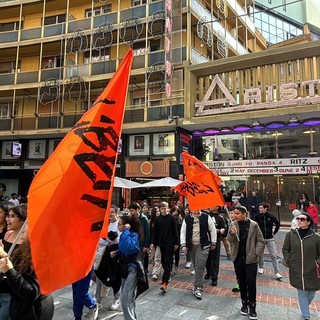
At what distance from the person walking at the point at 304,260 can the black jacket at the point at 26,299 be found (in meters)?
3.77

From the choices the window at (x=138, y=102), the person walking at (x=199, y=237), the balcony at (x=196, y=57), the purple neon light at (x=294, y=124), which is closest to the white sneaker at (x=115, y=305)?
the person walking at (x=199, y=237)

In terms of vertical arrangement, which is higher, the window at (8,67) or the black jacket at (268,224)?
the window at (8,67)

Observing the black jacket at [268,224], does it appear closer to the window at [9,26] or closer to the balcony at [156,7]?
the balcony at [156,7]

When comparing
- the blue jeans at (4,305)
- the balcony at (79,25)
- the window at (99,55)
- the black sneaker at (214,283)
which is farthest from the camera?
the window at (99,55)

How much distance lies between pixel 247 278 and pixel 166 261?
1973 mm

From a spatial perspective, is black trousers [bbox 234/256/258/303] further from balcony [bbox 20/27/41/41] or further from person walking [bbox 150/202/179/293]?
balcony [bbox 20/27/41/41]

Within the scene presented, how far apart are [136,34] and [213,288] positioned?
17.6 meters

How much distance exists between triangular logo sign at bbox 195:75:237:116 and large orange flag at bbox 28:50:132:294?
12.9 metres

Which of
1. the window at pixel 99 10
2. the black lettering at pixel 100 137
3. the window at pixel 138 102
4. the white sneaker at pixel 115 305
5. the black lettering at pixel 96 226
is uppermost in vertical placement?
the window at pixel 99 10

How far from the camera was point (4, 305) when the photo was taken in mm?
2908

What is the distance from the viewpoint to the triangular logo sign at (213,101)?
1579 centimetres

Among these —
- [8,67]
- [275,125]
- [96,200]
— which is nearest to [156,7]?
[275,125]

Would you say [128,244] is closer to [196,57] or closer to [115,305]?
[115,305]

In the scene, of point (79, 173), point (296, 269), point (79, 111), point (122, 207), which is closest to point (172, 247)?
point (296, 269)
